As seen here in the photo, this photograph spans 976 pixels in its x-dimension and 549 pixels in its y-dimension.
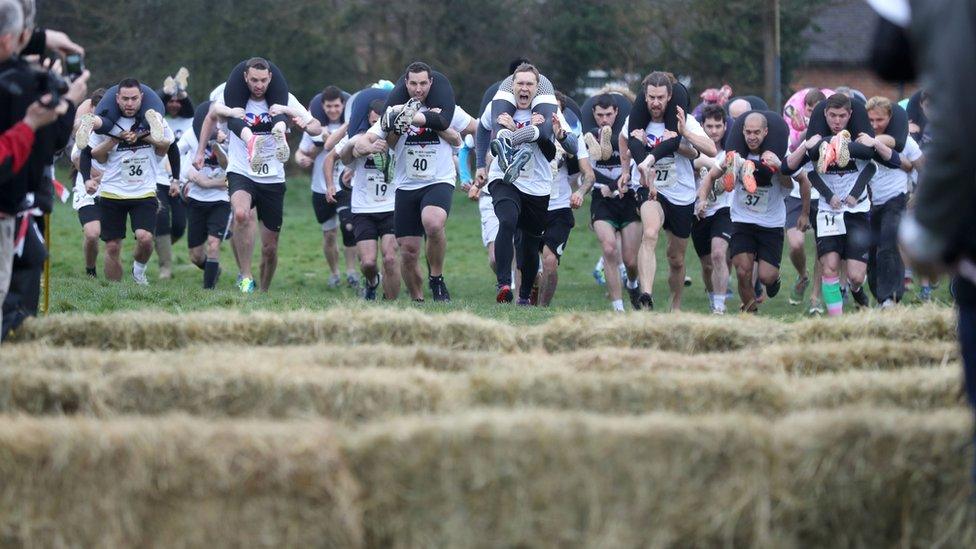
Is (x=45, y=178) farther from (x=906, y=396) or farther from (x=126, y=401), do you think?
(x=906, y=396)

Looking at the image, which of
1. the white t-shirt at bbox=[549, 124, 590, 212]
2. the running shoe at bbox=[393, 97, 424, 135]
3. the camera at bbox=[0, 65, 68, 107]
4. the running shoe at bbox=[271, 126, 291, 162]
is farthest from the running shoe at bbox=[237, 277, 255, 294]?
the camera at bbox=[0, 65, 68, 107]

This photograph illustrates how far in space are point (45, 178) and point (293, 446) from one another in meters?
3.71

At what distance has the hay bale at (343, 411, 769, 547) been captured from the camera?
5.32 m

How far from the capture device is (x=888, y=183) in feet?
46.5

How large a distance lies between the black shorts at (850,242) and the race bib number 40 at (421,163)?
3.94m

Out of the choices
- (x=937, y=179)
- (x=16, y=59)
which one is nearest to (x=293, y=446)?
(x=937, y=179)

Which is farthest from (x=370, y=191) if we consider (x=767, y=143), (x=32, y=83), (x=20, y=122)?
(x=20, y=122)

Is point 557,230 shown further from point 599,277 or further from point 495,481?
point 495,481

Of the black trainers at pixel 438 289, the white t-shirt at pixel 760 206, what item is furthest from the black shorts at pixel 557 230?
the white t-shirt at pixel 760 206

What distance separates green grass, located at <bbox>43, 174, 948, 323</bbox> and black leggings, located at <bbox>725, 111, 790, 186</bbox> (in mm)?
1843

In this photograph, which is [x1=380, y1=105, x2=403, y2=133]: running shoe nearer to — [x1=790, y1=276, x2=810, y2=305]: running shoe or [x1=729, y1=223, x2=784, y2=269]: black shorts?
[x1=729, y1=223, x2=784, y2=269]: black shorts

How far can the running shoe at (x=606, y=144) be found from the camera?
15297 mm

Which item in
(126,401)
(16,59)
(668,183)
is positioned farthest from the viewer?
(668,183)

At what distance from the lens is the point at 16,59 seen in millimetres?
7316
